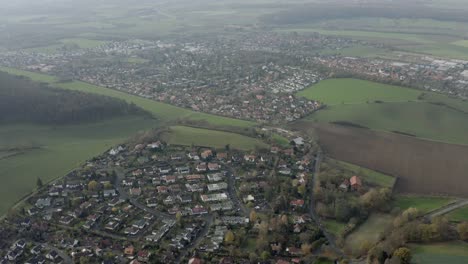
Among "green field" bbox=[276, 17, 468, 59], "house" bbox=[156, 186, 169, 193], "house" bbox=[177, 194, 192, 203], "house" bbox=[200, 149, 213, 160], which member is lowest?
"house" bbox=[177, 194, 192, 203]

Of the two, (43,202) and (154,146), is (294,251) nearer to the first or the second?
(43,202)

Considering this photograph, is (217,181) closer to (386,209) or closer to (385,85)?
(386,209)

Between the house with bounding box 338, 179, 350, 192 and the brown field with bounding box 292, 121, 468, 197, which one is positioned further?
the brown field with bounding box 292, 121, 468, 197

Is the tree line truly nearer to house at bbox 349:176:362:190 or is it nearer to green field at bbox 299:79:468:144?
green field at bbox 299:79:468:144

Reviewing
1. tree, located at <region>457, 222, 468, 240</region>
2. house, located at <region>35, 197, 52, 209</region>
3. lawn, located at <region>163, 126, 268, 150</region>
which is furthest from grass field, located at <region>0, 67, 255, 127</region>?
tree, located at <region>457, 222, 468, 240</region>

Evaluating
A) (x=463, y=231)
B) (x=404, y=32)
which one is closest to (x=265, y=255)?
(x=463, y=231)

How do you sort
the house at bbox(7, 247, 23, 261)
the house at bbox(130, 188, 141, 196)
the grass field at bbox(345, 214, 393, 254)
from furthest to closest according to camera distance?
1. the house at bbox(130, 188, 141, 196)
2. the grass field at bbox(345, 214, 393, 254)
3. the house at bbox(7, 247, 23, 261)
